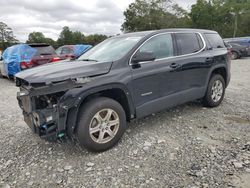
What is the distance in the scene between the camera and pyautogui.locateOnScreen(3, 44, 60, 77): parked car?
9.12 meters

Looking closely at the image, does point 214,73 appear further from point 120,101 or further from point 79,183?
point 79,183

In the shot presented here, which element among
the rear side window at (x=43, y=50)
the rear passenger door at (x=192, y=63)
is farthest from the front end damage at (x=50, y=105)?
the rear side window at (x=43, y=50)

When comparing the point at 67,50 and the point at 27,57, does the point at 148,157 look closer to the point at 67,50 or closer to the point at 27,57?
the point at 27,57

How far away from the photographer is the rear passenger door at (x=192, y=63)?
4652mm

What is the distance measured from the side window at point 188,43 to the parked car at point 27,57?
6.00 meters

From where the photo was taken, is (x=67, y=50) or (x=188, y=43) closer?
(x=188, y=43)

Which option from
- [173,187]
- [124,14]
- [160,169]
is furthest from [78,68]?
[124,14]

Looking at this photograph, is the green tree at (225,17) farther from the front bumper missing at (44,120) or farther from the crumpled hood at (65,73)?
the front bumper missing at (44,120)

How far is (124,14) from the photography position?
44500mm

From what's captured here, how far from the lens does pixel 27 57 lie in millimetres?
9227

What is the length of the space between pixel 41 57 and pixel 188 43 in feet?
Result: 20.5

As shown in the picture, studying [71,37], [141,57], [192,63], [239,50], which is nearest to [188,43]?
[192,63]

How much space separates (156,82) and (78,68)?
52.7 inches

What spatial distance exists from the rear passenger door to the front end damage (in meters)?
2.08
